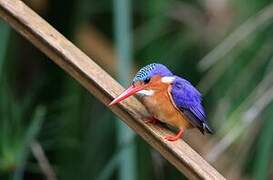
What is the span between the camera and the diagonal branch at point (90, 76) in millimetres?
857

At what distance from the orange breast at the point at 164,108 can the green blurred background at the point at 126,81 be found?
0.51 meters

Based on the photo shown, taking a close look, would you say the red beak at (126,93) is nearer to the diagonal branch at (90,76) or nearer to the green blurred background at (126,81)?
the diagonal branch at (90,76)

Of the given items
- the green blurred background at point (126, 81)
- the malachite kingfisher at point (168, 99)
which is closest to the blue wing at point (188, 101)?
the malachite kingfisher at point (168, 99)

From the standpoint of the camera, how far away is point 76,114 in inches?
80.2

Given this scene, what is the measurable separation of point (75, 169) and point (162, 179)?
0.28 metres

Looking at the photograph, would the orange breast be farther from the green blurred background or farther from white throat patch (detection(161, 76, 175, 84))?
the green blurred background

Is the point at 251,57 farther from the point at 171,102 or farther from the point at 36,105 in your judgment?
the point at 171,102

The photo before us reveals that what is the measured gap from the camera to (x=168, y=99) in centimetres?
101

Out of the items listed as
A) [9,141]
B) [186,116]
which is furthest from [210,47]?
[186,116]

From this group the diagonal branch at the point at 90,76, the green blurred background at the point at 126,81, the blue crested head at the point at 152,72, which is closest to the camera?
the diagonal branch at the point at 90,76

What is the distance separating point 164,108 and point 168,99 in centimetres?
2

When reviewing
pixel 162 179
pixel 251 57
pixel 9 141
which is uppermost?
pixel 251 57

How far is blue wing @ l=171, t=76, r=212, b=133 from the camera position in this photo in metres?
0.99

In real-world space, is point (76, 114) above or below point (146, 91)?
below
